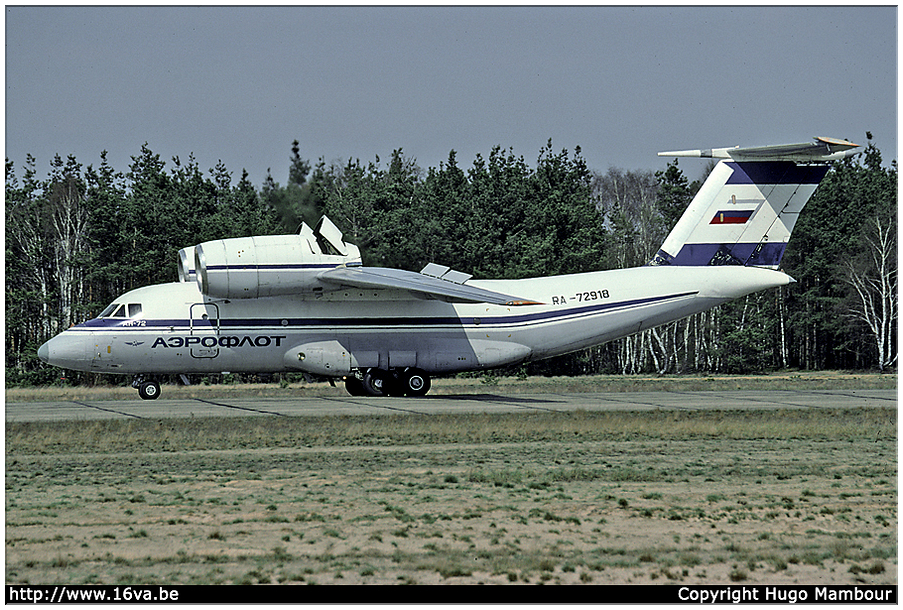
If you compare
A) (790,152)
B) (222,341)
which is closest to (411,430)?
(222,341)

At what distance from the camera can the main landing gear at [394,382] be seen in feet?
93.1

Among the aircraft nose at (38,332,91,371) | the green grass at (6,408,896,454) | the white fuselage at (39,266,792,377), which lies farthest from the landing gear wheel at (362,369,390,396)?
the aircraft nose at (38,332,91,371)

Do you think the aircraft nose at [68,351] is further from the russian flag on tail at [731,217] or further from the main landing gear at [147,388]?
the russian flag on tail at [731,217]

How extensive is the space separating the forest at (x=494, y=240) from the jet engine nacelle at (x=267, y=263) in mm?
15049

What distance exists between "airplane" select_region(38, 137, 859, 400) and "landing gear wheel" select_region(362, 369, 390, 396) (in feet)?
0.13

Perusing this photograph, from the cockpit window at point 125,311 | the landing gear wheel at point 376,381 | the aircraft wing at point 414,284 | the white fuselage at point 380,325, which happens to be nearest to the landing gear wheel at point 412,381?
the white fuselage at point 380,325

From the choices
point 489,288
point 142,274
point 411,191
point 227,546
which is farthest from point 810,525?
point 411,191

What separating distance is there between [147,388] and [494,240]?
30873 millimetres

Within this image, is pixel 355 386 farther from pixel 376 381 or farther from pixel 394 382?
pixel 394 382

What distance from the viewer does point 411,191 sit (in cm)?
6094

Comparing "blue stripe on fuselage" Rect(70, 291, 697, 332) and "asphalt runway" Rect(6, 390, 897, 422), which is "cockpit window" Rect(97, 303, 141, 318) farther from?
"asphalt runway" Rect(6, 390, 897, 422)

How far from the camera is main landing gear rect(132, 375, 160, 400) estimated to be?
2769cm

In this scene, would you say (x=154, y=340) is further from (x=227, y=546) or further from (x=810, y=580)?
(x=810, y=580)

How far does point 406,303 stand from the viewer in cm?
2808
